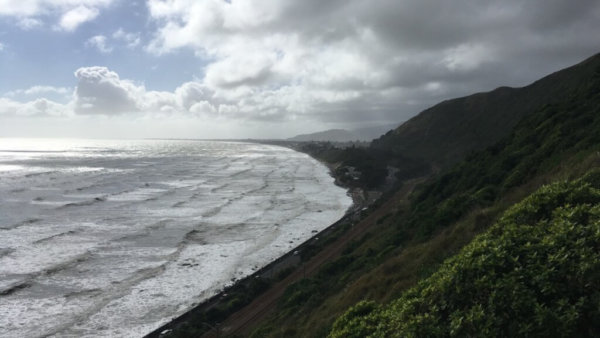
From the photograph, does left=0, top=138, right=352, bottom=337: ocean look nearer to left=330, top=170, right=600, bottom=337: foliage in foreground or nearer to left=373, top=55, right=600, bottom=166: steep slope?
left=330, top=170, right=600, bottom=337: foliage in foreground

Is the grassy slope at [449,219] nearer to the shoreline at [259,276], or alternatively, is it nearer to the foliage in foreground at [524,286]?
the foliage in foreground at [524,286]

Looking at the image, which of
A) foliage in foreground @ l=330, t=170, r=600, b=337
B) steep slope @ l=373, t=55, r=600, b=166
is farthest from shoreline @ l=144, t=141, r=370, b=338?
steep slope @ l=373, t=55, r=600, b=166

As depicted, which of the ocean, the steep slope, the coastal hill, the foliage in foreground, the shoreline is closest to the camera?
the foliage in foreground

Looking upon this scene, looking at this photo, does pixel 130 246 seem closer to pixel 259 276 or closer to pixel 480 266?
pixel 259 276

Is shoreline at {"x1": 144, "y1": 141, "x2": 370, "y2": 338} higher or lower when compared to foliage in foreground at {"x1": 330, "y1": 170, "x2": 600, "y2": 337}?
lower

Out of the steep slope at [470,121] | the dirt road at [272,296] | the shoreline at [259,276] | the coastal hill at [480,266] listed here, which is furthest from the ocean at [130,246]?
the steep slope at [470,121]

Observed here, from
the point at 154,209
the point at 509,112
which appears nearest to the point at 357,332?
the point at 154,209

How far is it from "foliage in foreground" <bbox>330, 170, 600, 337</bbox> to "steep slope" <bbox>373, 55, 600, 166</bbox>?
89.0m

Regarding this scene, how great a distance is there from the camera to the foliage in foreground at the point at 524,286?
637 centimetres

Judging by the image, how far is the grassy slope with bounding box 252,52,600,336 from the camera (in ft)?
50.6

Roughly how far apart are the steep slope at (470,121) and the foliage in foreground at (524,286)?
8901 cm

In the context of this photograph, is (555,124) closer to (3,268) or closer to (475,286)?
(475,286)

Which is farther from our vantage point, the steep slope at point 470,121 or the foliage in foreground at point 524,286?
the steep slope at point 470,121

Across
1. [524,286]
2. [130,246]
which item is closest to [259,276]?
[130,246]
